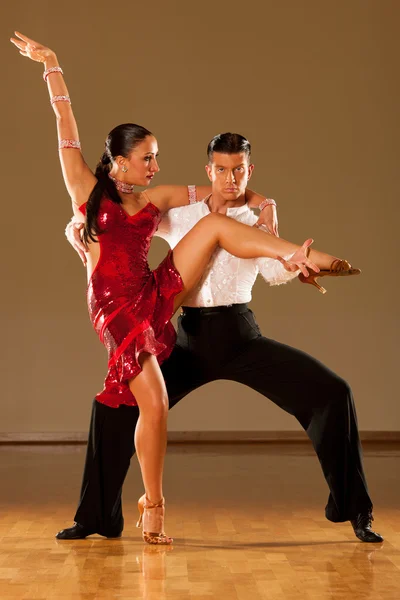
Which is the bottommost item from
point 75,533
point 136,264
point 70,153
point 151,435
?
point 75,533

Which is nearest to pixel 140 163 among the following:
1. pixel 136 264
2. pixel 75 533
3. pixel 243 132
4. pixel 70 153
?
pixel 70 153

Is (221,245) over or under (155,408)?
over

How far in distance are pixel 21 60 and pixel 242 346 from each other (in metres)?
4.35

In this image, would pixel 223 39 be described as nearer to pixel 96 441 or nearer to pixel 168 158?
pixel 168 158

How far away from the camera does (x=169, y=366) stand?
340 centimetres

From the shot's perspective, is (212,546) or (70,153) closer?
(212,546)

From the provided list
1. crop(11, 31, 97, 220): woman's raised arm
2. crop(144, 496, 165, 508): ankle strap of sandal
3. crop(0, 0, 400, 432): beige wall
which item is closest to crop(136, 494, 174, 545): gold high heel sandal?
crop(144, 496, 165, 508): ankle strap of sandal

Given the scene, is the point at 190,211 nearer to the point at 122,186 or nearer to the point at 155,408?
the point at 122,186

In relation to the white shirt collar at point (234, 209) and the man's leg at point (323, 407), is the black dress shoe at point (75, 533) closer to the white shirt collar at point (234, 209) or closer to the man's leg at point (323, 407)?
the man's leg at point (323, 407)

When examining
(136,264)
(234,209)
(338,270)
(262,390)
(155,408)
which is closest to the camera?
(338,270)

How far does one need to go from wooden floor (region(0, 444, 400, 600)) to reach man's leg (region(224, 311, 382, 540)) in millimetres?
155

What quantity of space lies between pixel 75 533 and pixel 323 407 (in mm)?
960

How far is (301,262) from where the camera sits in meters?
3.07

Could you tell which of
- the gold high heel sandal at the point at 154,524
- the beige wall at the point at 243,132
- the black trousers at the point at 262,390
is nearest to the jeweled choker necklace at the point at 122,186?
the black trousers at the point at 262,390
